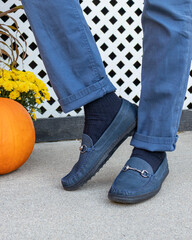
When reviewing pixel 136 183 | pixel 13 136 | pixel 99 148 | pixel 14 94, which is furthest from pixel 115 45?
pixel 136 183

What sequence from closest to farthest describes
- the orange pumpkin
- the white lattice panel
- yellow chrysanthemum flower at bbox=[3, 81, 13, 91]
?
the orange pumpkin < yellow chrysanthemum flower at bbox=[3, 81, 13, 91] < the white lattice panel

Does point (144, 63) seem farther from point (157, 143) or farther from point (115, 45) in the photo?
point (115, 45)

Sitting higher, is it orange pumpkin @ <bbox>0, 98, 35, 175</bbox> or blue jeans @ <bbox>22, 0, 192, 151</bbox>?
blue jeans @ <bbox>22, 0, 192, 151</bbox>

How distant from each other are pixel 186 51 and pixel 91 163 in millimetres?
438

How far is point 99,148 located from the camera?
3.49 ft

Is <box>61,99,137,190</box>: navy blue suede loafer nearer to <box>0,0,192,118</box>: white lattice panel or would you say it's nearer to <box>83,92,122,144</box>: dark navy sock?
<box>83,92,122,144</box>: dark navy sock

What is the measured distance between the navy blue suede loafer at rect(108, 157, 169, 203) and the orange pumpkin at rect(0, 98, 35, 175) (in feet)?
1.55

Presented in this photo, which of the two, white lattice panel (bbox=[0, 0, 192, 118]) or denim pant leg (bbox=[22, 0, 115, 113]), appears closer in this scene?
denim pant leg (bbox=[22, 0, 115, 113])

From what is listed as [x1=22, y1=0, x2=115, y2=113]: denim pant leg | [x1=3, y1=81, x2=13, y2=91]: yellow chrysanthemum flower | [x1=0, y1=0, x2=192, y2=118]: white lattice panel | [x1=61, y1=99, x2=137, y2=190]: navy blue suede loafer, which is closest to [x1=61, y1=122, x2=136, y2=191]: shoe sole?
[x1=61, y1=99, x2=137, y2=190]: navy blue suede loafer

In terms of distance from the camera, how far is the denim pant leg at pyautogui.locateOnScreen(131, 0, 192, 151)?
3.23 ft

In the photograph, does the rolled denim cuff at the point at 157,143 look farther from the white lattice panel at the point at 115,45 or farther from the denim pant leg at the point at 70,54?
the white lattice panel at the point at 115,45

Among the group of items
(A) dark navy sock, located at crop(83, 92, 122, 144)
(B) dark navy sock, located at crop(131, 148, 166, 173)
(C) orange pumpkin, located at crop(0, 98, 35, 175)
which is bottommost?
(C) orange pumpkin, located at crop(0, 98, 35, 175)

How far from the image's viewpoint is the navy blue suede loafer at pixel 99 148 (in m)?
1.05

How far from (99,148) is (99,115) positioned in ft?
0.35
